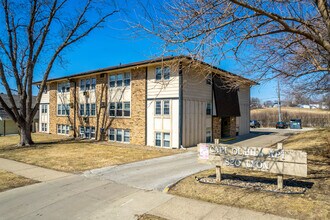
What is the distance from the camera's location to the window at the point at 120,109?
63.8 feet

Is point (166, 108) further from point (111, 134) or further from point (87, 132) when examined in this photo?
point (87, 132)

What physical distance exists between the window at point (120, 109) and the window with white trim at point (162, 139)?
3450mm

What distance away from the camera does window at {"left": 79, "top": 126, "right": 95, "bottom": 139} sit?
2272 centimetres

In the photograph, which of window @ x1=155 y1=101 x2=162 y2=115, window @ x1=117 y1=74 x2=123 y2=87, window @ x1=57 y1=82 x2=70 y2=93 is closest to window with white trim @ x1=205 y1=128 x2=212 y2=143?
window @ x1=155 y1=101 x2=162 y2=115

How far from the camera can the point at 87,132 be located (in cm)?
2323

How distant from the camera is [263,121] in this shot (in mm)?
47375

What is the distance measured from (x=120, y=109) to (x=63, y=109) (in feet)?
33.6

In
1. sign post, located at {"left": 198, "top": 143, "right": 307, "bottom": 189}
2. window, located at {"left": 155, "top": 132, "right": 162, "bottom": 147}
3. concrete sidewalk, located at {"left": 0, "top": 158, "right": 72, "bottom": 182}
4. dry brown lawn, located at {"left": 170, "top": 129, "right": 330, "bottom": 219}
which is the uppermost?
sign post, located at {"left": 198, "top": 143, "right": 307, "bottom": 189}

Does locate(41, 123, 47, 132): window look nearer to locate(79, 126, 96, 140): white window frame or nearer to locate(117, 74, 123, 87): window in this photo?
locate(79, 126, 96, 140): white window frame

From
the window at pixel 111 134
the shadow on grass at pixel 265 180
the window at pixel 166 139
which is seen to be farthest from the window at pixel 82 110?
the shadow on grass at pixel 265 180

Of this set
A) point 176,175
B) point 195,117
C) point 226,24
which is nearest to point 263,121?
point 195,117

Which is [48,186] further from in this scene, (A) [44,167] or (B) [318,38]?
(B) [318,38]

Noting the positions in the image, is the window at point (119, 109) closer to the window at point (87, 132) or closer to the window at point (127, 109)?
the window at point (127, 109)

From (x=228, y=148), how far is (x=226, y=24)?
338 cm
